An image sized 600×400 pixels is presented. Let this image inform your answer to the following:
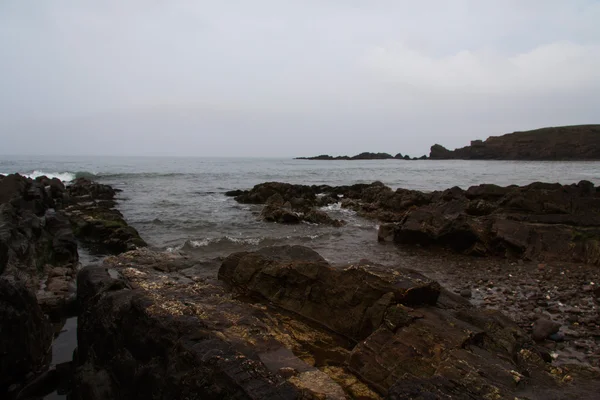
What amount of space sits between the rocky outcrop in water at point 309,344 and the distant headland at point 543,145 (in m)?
119

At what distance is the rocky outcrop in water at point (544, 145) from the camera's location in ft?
325

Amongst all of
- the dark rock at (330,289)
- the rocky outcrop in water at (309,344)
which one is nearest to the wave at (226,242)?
the dark rock at (330,289)

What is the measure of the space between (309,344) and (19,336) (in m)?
3.78

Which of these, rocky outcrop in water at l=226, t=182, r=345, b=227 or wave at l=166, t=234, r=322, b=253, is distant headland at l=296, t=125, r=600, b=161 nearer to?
rocky outcrop in water at l=226, t=182, r=345, b=227

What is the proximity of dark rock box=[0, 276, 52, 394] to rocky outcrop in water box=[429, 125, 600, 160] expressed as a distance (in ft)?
402

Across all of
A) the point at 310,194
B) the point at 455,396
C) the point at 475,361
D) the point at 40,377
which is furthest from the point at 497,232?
the point at 310,194

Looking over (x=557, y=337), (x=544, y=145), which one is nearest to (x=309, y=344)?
(x=557, y=337)

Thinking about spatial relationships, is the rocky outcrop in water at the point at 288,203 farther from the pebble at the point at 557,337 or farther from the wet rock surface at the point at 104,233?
the pebble at the point at 557,337

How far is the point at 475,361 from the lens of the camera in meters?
3.88

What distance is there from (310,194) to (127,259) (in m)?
22.2

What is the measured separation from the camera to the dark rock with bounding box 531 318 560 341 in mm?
6387

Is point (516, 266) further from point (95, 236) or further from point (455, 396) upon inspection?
point (95, 236)

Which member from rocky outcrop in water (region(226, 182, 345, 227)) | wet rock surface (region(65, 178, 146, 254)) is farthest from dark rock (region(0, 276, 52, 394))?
rocky outcrop in water (region(226, 182, 345, 227))

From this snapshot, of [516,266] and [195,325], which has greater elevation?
[195,325]
